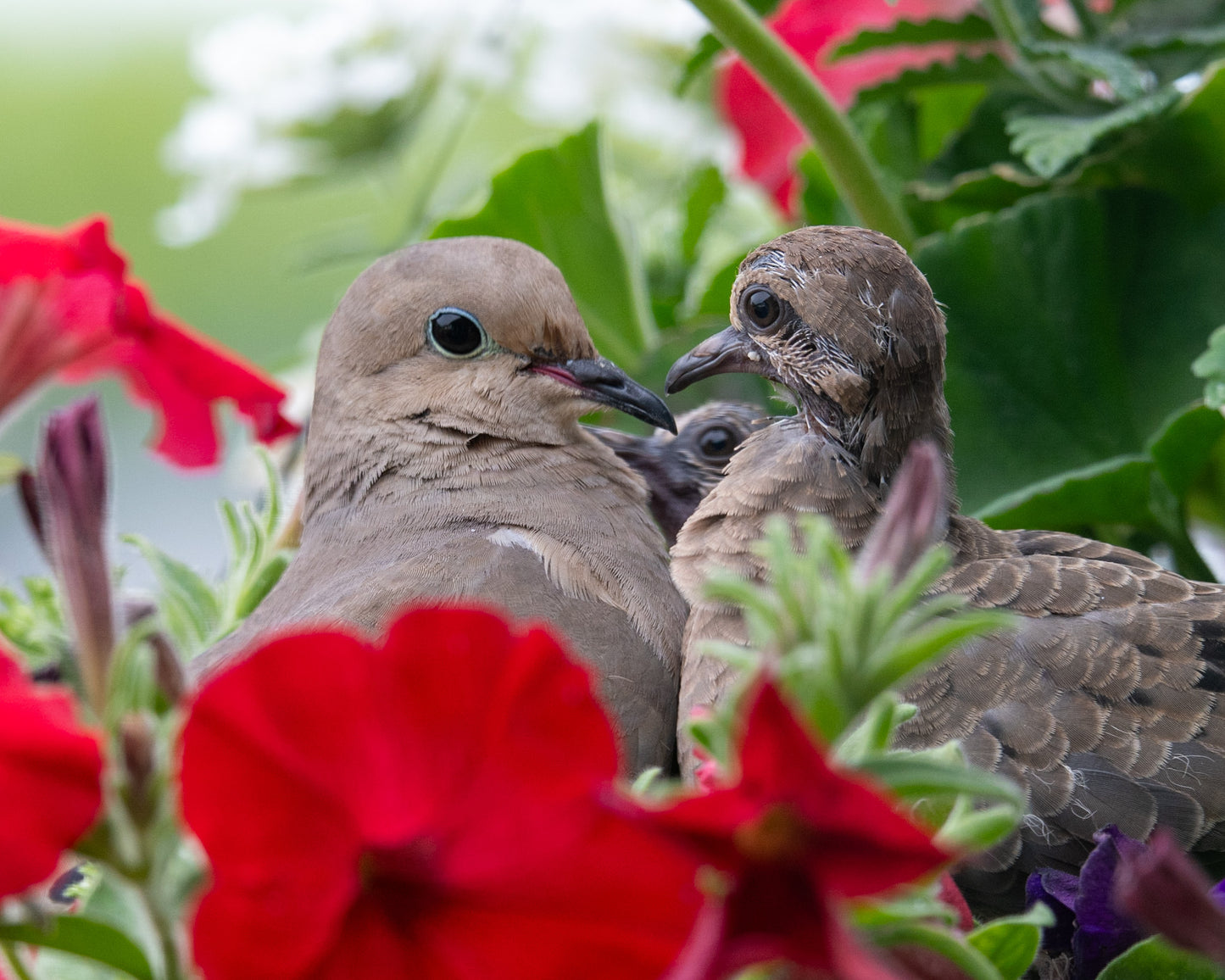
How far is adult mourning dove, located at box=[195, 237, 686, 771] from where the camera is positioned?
77 centimetres

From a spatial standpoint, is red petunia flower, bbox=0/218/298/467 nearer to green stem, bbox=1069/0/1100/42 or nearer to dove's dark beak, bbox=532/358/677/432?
dove's dark beak, bbox=532/358/677/432

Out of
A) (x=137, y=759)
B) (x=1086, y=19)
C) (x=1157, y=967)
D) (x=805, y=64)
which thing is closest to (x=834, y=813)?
(x=137, y=759)

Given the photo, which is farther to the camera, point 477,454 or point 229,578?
point 477,454

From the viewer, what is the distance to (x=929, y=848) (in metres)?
0.21

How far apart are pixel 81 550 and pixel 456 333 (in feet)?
2.10

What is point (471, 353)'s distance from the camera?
90 centimetres

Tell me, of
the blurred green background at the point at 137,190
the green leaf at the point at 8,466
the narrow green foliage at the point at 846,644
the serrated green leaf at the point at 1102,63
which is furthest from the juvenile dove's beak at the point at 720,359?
the blurred green background at the point at 137,190

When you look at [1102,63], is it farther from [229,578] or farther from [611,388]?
[229,578]

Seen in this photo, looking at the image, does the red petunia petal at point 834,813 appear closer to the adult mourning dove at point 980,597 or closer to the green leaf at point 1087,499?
the adult mourning dove at point 980,597

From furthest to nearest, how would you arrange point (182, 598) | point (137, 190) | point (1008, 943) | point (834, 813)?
point (137, 190) < point (182, 598) < point (1008, 943) < point (834, 813)

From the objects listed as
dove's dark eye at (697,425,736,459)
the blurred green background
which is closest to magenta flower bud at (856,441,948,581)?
dove's dark eye at (697,425,736,459)

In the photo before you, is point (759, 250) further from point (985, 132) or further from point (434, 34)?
point (434, 34)

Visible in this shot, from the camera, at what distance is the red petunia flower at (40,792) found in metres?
0.23

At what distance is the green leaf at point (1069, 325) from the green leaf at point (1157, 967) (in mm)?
464
